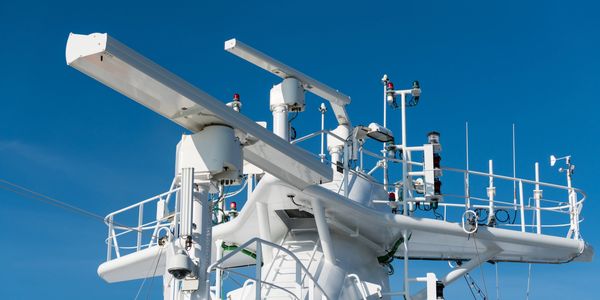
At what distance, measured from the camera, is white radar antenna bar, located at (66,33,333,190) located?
10852mm

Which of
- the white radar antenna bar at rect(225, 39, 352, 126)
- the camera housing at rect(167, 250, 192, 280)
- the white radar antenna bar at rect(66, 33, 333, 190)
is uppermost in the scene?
the white radar antenna bar at rect(225, 39, 352, 126)

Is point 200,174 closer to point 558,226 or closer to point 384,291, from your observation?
point 384,291

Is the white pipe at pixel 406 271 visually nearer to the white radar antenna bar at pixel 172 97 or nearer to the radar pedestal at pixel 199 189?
the white radar antenna bar at pixel 172 97

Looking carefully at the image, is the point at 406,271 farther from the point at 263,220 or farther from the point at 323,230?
the point at 263,220

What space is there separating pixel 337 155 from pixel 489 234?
323cm

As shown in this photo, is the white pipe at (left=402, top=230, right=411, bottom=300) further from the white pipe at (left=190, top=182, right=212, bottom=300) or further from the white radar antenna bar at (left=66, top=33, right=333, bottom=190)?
the white pipe at (left=190, top=182, right=212, bottom=300)

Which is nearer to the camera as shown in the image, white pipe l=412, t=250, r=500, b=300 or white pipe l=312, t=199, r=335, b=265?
white pipe l=312, t=199, r=335, b=265

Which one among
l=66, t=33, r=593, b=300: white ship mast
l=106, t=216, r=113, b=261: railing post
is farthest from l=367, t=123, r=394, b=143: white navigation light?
l=106, t=216, r=113, b=261: railing post

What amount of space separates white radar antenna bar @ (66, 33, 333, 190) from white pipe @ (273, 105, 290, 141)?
1188mm

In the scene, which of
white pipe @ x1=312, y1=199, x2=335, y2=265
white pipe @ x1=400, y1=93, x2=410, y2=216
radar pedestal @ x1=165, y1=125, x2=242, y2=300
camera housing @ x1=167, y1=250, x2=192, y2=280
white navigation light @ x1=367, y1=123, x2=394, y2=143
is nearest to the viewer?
camera housing @ x1=167, y1=250, x2=192, y2=280

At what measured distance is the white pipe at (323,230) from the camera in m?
15.7

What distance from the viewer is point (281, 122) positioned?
15148mm

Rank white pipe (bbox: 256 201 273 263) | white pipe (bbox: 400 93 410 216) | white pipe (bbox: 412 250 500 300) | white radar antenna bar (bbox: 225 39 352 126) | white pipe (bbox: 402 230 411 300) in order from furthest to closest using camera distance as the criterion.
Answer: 1. white pipe (bbox: 412 250 500 300)
2. white pipe (bbox: 400 93 410 216)
3. white pipe (bbox: 402 230 411 300)
4. white pipe (bbox: 256 201 273 263)
5. white radar antenna bar (bbox: 225 39 352 126)

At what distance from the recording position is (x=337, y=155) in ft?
58.8
